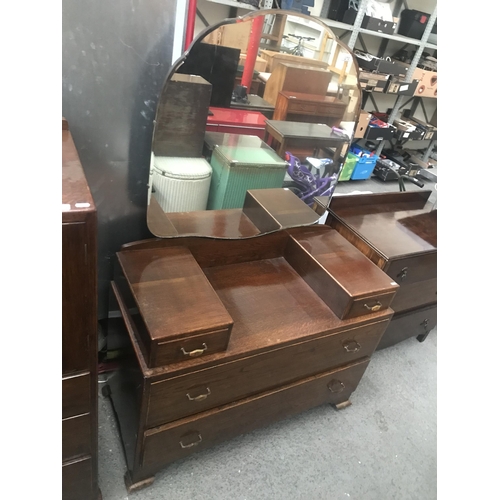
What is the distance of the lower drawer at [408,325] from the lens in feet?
5.83

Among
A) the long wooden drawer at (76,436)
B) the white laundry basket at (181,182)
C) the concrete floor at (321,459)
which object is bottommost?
the concrete floor at (321,459)

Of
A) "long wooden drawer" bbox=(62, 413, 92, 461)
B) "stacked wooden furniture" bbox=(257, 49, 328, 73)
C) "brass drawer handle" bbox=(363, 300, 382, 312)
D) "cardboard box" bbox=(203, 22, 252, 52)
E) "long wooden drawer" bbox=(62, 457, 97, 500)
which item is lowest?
"long wooden drawer" bbox=(62, 457, 97, 500)

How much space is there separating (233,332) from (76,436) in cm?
46

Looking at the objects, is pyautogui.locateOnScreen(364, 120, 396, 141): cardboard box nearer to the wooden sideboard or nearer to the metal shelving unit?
the metal shelving unit

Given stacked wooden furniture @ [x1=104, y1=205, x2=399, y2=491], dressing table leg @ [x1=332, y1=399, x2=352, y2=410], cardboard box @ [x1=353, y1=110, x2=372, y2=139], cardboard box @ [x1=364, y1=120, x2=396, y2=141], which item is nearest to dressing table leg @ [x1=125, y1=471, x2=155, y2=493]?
stacked wooden furniture @ [x1=104, y1=205, x2=399, y2=491]

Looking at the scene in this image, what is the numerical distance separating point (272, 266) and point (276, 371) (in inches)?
15.1

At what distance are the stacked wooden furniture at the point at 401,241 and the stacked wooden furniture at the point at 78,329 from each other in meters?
1.04

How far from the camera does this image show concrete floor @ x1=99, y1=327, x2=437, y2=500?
1251 mm

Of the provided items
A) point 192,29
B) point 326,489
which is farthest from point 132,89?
point 326,489

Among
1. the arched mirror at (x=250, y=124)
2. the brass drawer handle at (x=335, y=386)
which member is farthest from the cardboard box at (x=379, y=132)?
the brass drawer handle at (x=335, y=386)

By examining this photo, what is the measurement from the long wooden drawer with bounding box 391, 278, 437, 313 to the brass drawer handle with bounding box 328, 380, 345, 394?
1.41ft


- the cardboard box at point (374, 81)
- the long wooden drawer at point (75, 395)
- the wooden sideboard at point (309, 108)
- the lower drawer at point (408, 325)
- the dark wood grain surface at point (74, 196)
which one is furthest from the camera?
the cardboard box at point (374, 81)

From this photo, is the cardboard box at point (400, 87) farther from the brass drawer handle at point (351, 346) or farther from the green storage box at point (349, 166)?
the brass drawer handle at point (351, 346)
